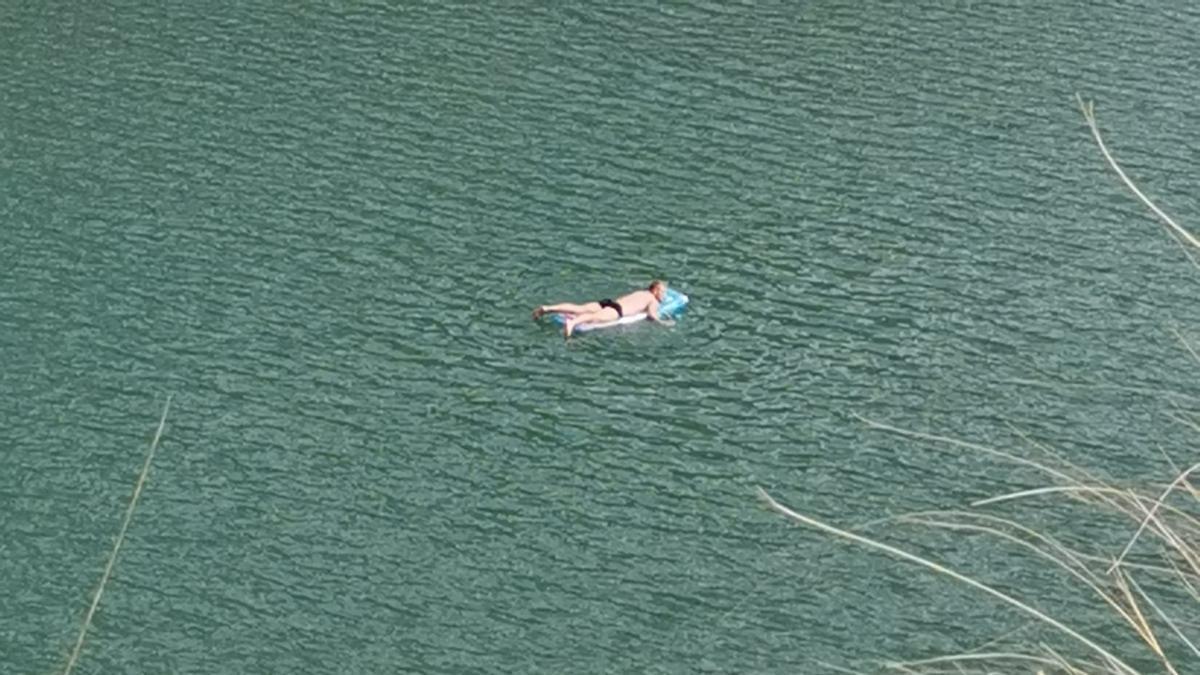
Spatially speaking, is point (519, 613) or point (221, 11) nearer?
point (519, 613)

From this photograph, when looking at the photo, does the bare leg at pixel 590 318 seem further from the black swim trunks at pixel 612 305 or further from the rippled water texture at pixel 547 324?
the rippled water texture at pixel 547 324

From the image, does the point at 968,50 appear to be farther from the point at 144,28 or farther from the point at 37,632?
the point at 37,632

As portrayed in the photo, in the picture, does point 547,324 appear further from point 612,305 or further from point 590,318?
point 612,305

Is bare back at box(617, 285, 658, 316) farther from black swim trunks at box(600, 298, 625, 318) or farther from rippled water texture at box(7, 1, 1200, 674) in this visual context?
rippled water texture at box(7, 1, 1200, 674)

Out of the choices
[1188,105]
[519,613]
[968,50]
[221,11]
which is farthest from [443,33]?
[519,613]

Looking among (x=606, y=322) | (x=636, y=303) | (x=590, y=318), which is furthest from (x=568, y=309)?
(x=636, y=303)

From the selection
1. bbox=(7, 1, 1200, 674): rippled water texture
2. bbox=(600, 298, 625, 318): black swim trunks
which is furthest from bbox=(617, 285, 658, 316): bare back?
bbox=(7, 1, 1200, 674): rippled water texture
